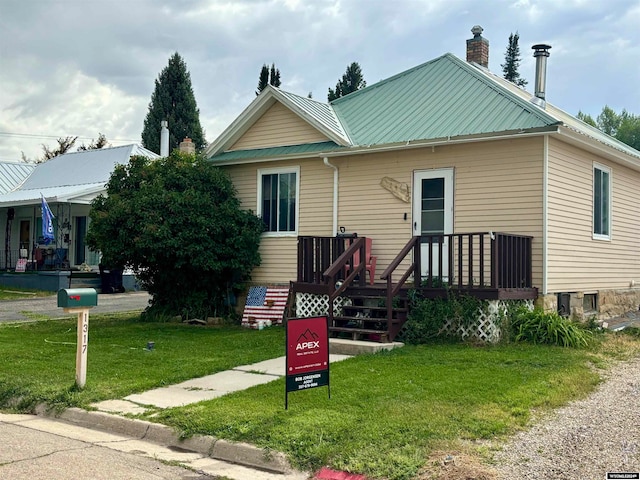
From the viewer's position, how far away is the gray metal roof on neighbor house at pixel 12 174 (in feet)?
104

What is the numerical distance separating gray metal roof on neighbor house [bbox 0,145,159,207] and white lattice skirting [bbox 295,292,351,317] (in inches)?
549

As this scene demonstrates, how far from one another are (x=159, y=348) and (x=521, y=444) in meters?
7.02

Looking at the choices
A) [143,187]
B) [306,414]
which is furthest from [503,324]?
[143,187]

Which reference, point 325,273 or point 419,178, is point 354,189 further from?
point 325,273

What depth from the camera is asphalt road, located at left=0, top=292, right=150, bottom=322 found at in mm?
16797

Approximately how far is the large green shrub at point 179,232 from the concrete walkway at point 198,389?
504 cm

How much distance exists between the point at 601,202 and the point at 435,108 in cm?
395

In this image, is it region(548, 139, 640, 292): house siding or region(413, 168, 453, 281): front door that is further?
region(413, 168, 453, 281): front door

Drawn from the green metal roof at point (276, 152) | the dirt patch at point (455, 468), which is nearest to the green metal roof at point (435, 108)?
the green metal roof at point (276, 152)

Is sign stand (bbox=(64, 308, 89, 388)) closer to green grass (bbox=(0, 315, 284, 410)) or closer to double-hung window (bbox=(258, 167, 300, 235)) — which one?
green grass (bbox=(0, 315, 284, 410))

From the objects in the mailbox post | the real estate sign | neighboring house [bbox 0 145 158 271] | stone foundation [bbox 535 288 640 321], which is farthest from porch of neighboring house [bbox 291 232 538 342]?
neighboring house [bbox 0 145 158 271]

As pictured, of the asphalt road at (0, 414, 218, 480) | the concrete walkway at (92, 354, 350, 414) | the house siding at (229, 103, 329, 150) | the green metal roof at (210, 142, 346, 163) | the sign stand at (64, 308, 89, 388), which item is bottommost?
the asphalt road at (0, 414, 218, 480)

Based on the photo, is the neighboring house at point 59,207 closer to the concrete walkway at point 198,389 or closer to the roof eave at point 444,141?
the roof eave at point 444,141

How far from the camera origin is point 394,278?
43.6 feet
